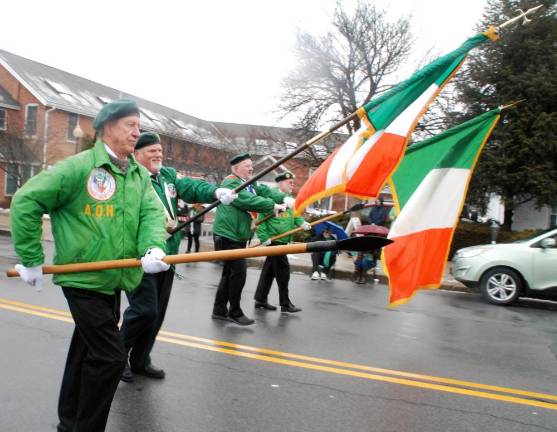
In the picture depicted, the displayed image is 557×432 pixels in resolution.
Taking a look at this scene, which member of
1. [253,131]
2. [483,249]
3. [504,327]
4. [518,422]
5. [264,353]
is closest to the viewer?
[518,422]

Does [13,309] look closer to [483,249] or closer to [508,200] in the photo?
[483,249]

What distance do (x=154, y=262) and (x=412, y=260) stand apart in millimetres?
2694

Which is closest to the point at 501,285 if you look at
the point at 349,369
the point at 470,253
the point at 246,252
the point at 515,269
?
the point at 515,269

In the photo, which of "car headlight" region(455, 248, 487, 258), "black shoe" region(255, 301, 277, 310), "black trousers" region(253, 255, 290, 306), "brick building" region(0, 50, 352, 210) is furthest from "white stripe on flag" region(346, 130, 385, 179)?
"brick building" region(0, 50, 352, 210)

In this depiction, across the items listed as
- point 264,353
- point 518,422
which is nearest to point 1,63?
point 264,353

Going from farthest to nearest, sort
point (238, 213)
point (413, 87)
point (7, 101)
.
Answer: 1. point (7, 101)
2. point (238, 213)
3. point (413, 87)

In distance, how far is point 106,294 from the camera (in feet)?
10.1

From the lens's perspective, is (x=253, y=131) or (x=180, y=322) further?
(x=253, y=131)

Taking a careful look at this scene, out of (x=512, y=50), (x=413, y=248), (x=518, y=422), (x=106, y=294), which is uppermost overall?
(x=512, y=50)

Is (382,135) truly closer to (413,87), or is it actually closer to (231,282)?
(413,87)

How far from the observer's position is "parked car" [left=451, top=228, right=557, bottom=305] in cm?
953

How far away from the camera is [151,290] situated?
4312 millimetres

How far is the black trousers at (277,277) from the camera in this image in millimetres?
7750

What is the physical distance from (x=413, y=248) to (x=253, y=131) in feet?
80.7
